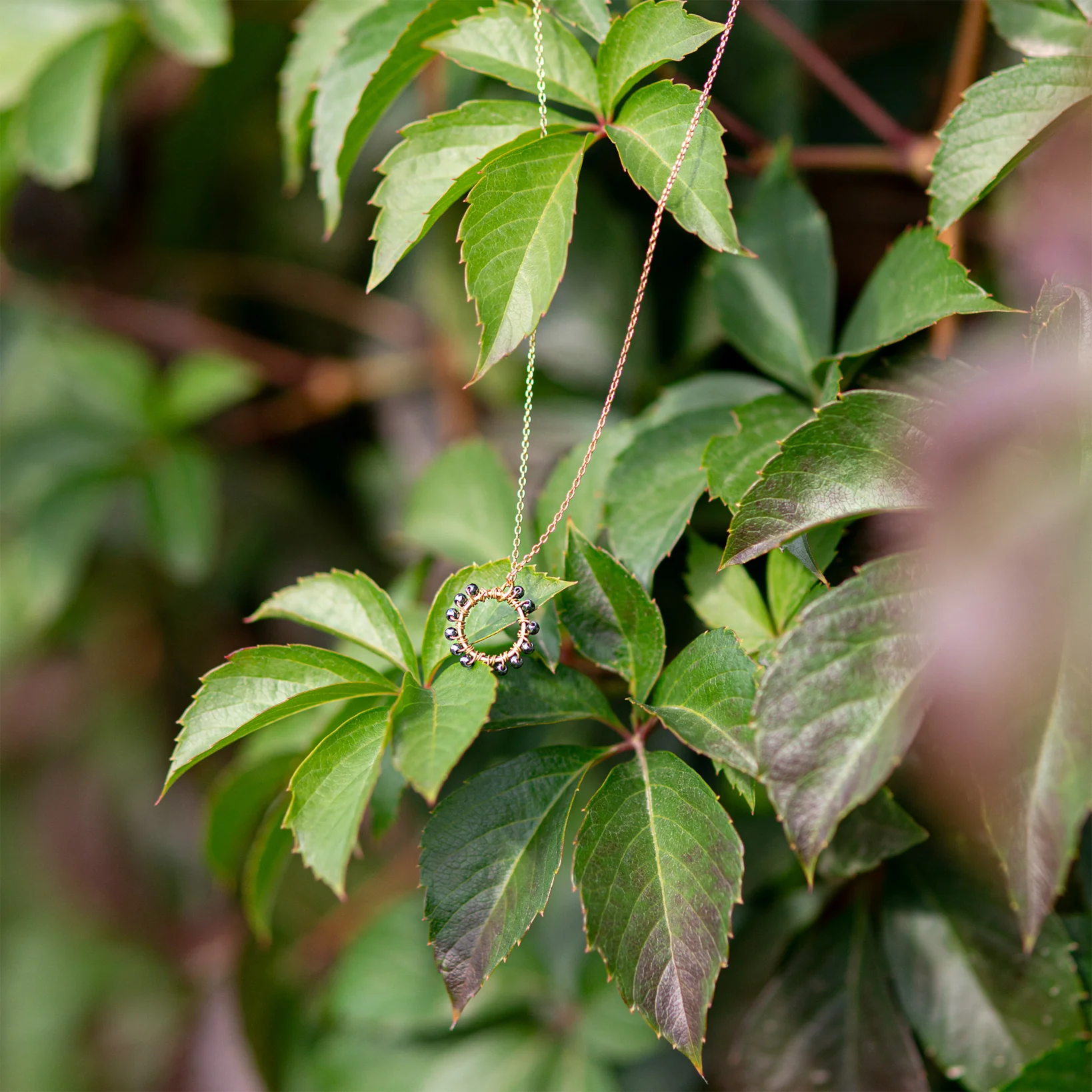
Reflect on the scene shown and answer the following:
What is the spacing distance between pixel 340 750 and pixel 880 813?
29 centimetres

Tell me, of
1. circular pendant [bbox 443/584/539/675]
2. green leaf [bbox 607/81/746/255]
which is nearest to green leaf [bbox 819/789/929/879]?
circular pendant [bbox 443/584/539/675]

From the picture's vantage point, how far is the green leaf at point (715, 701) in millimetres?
411

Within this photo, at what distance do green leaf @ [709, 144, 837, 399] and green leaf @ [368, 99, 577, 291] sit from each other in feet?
0.61

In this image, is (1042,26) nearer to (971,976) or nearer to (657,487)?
(657,487)

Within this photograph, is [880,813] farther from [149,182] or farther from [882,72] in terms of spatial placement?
[149,182]

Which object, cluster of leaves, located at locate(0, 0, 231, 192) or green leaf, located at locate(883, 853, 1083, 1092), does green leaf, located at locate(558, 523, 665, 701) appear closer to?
green leaf, located at locate(883, 853, 1083, 1092)

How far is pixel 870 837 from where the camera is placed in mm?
486

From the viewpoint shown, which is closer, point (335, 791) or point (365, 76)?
point (335, 791)

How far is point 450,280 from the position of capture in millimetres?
1085

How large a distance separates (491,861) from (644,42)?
1.41 feet

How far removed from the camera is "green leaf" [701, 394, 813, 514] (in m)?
0.49

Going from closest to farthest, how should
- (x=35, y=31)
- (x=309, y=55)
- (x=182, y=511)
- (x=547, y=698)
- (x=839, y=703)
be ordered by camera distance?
(x=839, y=703) → (x=547, y=698) → (x=309, y=55) → (x=35, y=31) → (x=182, y=511)

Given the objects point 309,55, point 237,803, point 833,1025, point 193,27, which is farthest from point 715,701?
point 193,27

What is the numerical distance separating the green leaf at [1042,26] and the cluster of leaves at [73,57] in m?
0.64
